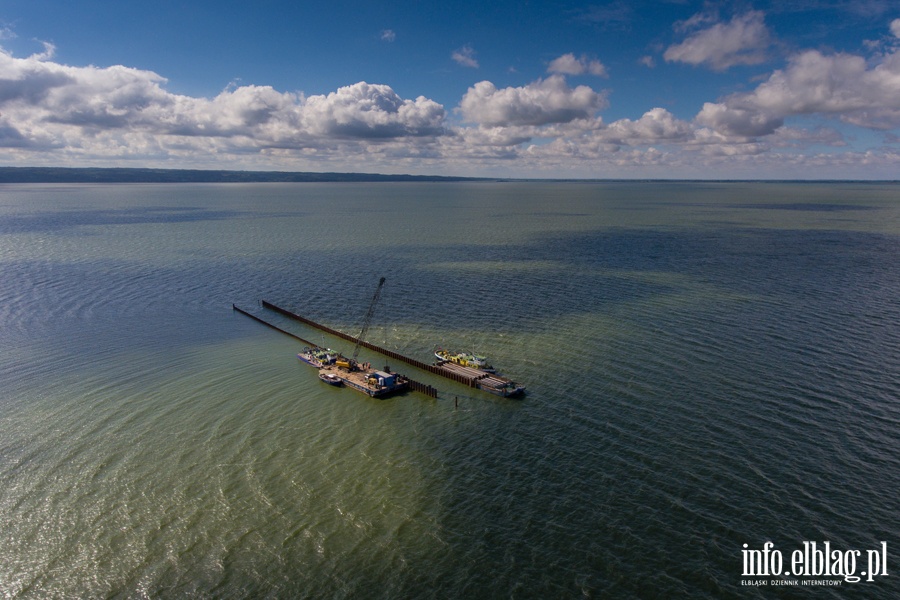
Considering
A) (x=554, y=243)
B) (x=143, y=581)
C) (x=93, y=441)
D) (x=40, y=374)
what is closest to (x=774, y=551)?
(x=143, y=581)

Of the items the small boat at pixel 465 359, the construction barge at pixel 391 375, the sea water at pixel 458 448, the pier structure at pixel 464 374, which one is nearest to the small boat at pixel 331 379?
the construction barge at pixel 391 375

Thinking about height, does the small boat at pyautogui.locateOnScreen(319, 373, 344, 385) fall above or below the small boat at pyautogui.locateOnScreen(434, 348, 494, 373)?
below

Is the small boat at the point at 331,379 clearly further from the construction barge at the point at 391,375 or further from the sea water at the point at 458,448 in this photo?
the sea water at the point at 458,448

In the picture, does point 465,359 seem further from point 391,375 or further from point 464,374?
point 391,375

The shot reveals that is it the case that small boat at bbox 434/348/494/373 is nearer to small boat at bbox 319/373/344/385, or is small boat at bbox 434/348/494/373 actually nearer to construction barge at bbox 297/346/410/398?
construction barge at bbox 297/346/410/398

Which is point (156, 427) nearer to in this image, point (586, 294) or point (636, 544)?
point (636, 544)

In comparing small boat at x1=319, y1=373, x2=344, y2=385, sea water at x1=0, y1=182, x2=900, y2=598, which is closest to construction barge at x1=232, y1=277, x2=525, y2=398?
small boat at x1=319, y1=373, x2=344, y2=385
